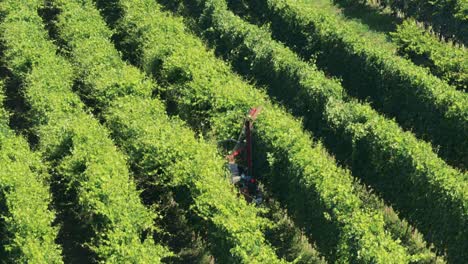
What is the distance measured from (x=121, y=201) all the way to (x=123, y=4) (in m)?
21.8

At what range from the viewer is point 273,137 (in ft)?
90.9

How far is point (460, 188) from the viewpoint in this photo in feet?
80.4

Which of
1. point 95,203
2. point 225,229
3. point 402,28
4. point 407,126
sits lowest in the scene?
point 95,203

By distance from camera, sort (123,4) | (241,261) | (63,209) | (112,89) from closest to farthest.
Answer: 1. (241,261)
2. (63,209)
3. (112,89)
4. (123,4)

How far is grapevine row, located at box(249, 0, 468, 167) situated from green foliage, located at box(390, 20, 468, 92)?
2163 mm

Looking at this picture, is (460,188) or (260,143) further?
(260,143)

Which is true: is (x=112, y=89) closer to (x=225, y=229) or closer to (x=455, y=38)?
(x=225, y=229)

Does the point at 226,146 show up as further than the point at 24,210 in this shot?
Yes

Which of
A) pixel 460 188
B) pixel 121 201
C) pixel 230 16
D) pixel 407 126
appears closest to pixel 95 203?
pixel 121 201

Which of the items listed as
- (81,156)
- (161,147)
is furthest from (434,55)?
(81,156)

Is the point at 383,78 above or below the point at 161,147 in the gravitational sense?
above

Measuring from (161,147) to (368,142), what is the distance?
31.5ft

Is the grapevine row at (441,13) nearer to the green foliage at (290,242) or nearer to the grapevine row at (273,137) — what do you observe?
the grapevine row at (273,137)

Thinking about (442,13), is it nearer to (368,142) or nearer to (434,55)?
(434,55)
